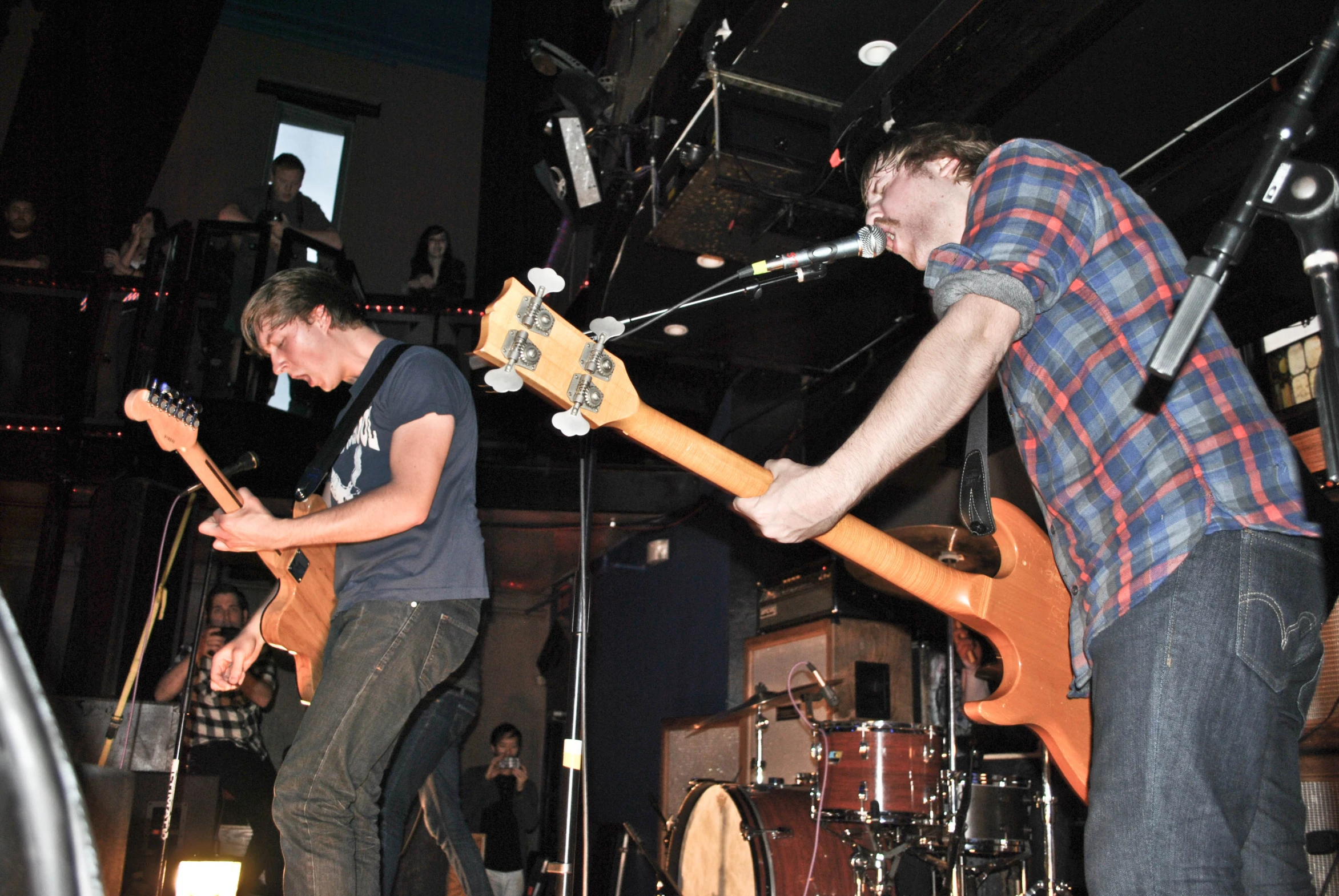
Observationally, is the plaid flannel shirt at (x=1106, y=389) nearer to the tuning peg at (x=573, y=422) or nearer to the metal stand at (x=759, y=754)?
the tuning peg at (x=573, y=422)

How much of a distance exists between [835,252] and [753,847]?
2.60 meters

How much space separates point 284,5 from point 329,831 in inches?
490

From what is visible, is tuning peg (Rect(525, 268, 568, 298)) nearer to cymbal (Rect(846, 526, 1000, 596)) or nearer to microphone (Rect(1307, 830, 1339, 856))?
cymbal (Rect(846, 526, 1000, 596))

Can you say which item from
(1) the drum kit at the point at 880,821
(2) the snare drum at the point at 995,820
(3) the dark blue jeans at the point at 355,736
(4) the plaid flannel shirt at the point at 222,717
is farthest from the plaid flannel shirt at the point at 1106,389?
(4) the plaid flannel shirt at the point at 222,717

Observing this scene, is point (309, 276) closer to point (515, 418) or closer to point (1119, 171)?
point (1119, 171)

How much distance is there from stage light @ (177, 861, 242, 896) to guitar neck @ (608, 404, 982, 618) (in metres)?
2.93

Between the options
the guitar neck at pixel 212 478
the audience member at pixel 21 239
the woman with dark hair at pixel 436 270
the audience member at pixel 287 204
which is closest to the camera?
the guitar neck at pixel 212 478

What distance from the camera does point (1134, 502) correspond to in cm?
137

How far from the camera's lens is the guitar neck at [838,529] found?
6.29 ft

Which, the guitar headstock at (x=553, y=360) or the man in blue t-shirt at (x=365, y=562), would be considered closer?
the guitar headstock at (x=553, y=360)

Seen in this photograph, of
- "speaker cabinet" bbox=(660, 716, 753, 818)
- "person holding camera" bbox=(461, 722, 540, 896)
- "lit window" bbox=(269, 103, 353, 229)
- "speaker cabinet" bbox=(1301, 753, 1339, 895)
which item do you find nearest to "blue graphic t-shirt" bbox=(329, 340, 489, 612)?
"speaker cabinet" bbox=(1301, 753, 1339, 895)

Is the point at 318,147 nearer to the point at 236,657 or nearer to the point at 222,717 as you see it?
the point at 222,717

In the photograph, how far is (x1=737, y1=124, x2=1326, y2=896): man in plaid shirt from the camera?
4.01ft

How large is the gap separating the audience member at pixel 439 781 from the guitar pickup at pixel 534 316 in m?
1.22
